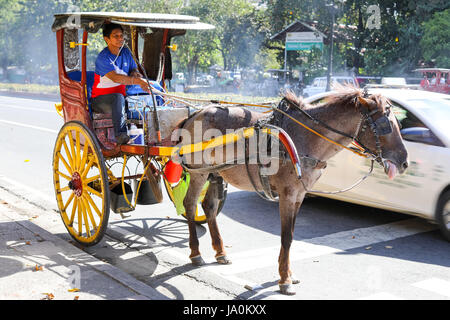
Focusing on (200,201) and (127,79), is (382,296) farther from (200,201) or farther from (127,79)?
(127,79)

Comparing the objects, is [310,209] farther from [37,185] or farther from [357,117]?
[37,185]

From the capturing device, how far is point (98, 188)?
5754mm

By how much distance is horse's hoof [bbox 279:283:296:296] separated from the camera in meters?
4.57

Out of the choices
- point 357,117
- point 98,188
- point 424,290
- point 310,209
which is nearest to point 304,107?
point 357,117

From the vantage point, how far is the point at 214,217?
5.64m

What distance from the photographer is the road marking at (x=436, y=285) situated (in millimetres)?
4629

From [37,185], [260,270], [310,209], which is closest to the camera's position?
[260,270]

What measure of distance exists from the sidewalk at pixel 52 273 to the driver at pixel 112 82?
4.39 ft

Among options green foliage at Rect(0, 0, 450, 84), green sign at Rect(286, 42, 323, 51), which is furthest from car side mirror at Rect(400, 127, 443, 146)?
green sign at Rect(286, 42, 323, 51)

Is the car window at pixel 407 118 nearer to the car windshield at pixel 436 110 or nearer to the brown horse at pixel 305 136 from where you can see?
the car windshield at pixel 436 110

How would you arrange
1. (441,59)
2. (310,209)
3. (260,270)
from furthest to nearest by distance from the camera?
(441,59) < (310,209) < (260,270)

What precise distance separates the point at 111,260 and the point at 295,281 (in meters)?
1.98

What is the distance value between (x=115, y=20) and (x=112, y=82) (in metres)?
0.69

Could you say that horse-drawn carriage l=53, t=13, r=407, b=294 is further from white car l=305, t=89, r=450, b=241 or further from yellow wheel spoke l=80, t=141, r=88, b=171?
white car l=305, t=89, r=450, b=241
